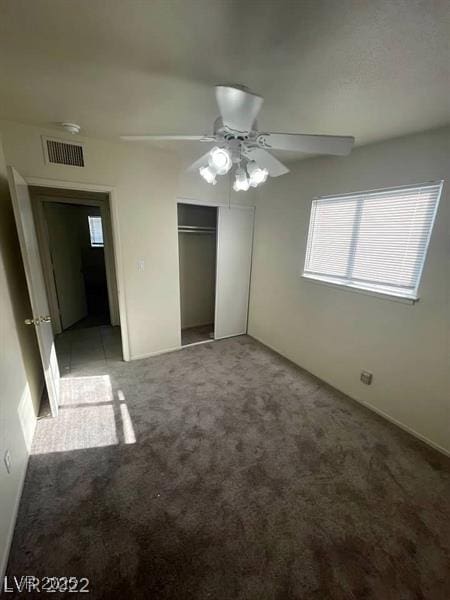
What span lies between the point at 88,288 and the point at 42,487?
4.59 metres

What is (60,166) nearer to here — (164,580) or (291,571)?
(164,580)

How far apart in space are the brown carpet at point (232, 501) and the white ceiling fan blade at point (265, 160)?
2070 millimetres

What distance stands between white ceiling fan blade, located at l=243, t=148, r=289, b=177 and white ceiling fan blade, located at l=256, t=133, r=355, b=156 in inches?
3.3

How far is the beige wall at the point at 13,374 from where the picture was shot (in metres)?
1.31

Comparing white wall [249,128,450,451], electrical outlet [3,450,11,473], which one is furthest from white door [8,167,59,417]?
white wall [249,128,450,451]

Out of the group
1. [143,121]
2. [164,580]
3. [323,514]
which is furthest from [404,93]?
[164,580]

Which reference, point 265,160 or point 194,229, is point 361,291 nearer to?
point 265,160

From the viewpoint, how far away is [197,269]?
399 cm

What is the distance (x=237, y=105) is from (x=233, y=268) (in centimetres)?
254

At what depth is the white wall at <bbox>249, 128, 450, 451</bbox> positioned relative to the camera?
186cm

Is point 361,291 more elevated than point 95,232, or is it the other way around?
point 95,232

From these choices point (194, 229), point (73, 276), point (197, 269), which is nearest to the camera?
point (194, 229)

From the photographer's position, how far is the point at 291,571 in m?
1.19

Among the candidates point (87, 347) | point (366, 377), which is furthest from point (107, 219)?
point (366, 377)
